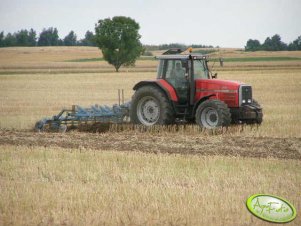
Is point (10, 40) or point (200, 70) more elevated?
point (10, 40)

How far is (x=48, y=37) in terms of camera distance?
120 metres

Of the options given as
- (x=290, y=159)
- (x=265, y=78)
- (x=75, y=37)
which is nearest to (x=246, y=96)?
(x=290, y=159)

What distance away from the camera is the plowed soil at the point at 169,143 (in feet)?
39.8

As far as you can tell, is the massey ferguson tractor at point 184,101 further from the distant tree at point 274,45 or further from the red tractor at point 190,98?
the distant tree at point 274,45

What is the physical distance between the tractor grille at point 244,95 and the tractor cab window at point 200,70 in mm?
962

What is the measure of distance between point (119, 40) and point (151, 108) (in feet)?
170

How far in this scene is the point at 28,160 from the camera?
11.0 meters

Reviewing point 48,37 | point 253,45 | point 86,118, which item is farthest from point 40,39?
point 86,118

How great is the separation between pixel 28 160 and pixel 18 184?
2.06 metres

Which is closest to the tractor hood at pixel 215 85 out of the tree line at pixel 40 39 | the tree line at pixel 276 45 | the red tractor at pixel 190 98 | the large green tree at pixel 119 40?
the red tractor at pixel 190 98

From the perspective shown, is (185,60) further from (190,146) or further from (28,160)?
(28,160)

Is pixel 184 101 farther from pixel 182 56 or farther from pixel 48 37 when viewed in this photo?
pixel 48 37

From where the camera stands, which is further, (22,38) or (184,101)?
(22,38)

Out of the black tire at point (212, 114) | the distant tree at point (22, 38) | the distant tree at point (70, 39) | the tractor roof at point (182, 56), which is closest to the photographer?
the black tire at point (212, 114)
